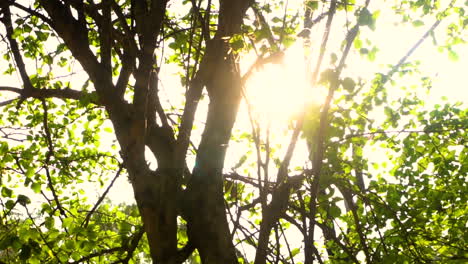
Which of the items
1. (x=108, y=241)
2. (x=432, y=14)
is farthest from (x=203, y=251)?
(x=432, y=14)

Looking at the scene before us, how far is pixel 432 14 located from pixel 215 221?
5.58 meters

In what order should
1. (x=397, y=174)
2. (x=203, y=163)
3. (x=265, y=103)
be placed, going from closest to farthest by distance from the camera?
(x=265, y=103) < (x=203, y=163) < (x=397, y=174)

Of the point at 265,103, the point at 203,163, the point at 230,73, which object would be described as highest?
the point at 230,73

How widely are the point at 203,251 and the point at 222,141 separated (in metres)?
0.82

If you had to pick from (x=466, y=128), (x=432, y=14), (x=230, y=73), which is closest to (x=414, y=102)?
(x=466, y=128)

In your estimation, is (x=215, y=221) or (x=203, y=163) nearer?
(x=215, y=221)

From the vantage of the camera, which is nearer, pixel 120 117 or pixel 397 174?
pixel 120 117

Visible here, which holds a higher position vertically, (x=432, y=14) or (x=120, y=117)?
(x=432, y=14)

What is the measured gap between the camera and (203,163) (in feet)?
8.52

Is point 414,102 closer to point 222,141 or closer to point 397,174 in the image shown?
point 397,174

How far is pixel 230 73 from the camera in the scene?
2.73 m

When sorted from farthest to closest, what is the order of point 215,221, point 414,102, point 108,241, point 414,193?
point 414,102, point 414,193, point 108,241, point 215,221

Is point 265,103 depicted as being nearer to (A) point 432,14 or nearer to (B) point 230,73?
(B) point 230,73

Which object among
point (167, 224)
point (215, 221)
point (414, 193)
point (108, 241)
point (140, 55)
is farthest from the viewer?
point (414, 193)
